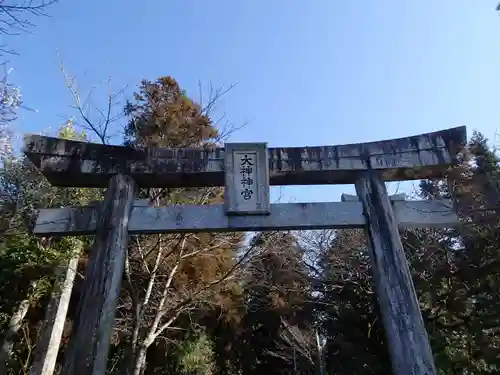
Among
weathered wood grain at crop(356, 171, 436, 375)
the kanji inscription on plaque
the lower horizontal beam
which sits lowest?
weathered wood grain at crop(356, 171, 436, 375)

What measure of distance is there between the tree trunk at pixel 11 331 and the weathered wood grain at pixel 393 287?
10.3 m

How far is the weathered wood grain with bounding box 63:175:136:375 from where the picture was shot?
13.0 ft

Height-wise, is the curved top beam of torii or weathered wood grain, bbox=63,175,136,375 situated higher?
the curved top beam of torii

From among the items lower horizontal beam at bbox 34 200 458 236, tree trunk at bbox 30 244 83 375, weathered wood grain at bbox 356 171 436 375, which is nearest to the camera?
weathered wood grain at bbox 356 171 436 375

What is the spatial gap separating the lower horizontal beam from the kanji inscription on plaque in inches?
5.0

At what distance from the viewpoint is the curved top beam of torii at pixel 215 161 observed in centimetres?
509

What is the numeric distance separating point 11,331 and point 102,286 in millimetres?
8825

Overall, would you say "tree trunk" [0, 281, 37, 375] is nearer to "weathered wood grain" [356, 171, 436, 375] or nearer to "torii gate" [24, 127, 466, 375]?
"torii gate" [24, 127, 466, 375]

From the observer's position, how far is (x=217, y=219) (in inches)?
191

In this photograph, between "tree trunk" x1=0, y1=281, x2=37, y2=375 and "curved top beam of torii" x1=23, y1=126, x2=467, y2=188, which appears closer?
"curved top beam of torii" x1=23, y1=126, x2=467, y2=188

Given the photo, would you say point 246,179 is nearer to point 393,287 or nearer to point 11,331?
point 393,287

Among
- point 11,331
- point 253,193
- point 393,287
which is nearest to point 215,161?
point 253,193

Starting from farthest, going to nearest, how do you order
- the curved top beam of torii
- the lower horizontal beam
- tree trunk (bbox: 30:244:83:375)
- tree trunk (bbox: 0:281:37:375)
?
tree trunk (bbox: 0:281:37:375) < tree trunk (bbox: 30:244:83:375) < the curved top beam of torii < the lower horizontal beam

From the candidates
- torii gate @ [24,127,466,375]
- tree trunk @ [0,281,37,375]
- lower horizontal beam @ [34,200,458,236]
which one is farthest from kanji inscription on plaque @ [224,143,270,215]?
tree trunk @ [0,281,37,375]
